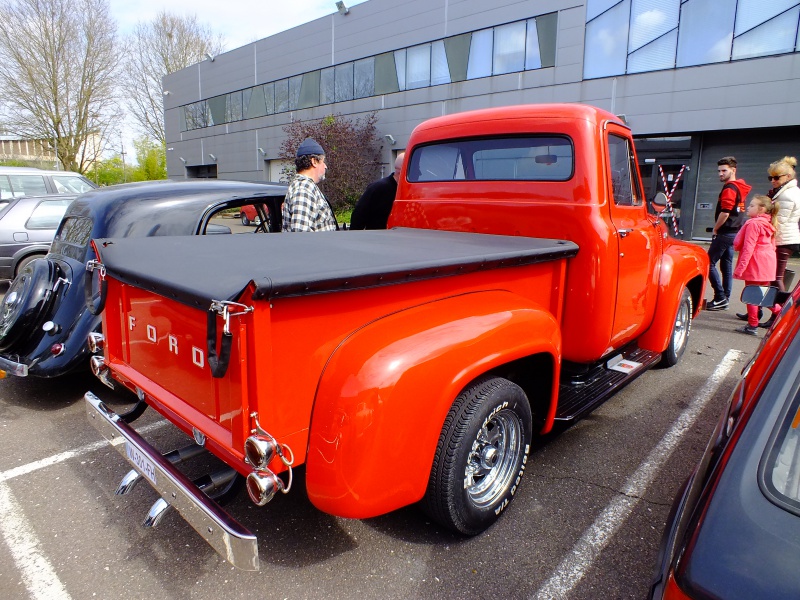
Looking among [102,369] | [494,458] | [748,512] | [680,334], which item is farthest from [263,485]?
[680,334]

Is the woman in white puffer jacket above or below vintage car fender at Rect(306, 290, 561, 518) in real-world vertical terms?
above

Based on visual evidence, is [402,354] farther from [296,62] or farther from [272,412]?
[296,62]

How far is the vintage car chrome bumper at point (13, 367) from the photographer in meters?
3.73

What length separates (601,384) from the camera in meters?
3.40

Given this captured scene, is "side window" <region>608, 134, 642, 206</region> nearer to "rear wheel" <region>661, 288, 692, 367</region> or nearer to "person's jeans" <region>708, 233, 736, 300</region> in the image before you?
"rear wheel" <region>661, 288, 692, 367</region>

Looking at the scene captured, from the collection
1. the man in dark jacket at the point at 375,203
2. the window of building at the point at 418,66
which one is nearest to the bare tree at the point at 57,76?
the window of building at the point at 418,66

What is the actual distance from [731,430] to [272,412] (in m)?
1.39

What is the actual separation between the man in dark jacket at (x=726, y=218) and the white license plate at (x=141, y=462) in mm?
6599

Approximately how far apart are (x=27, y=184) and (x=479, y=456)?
11.7 meters

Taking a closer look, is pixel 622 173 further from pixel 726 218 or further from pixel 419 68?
pixel 419 68

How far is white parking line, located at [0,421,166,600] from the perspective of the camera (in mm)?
2195

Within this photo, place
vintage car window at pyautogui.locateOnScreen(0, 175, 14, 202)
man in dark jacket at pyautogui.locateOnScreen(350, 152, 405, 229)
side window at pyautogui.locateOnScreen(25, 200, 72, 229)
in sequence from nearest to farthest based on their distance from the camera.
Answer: man in dark jacket at pyautogui.locateOnScreen(350, 152, 405, 229) → side window at pyautogui.locateOnScreen(25, 200, 72, 229) → vintage car window at pyautogui.locateOnScreen(0, 175, 14, 202)

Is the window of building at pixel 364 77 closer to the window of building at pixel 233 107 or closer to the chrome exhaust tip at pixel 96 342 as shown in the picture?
the window of building at pixel 233 107

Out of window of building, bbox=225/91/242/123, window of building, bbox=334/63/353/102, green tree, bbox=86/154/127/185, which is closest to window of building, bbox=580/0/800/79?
window of building, bbox=334/63/353/102
